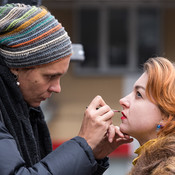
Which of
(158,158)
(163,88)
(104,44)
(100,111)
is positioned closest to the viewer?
→ (158,158)

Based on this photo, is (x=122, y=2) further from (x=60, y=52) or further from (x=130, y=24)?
(x=60, y=52)

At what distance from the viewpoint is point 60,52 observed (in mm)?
1931

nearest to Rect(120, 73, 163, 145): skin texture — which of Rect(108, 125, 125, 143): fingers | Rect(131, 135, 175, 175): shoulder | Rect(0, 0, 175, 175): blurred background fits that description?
Rect(108, 125, 125, 143): fingers

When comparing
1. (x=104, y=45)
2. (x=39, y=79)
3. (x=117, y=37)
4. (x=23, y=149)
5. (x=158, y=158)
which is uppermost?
(x=39, y=79)

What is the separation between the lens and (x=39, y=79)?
1942 mm

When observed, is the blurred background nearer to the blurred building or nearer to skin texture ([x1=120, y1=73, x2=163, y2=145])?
the blurred building

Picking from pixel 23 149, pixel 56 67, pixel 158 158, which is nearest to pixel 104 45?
pixel 56 67

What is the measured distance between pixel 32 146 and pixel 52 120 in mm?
5568

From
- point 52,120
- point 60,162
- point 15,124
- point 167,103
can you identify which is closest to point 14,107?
point 15,124

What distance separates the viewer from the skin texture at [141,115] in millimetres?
1861

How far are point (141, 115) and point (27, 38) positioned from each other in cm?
63

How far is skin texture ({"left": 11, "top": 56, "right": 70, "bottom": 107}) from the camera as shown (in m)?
1.93

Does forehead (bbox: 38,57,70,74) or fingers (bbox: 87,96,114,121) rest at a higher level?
forehead (bbox: 38,57,70,74)

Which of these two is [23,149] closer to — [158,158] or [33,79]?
[33,79]
